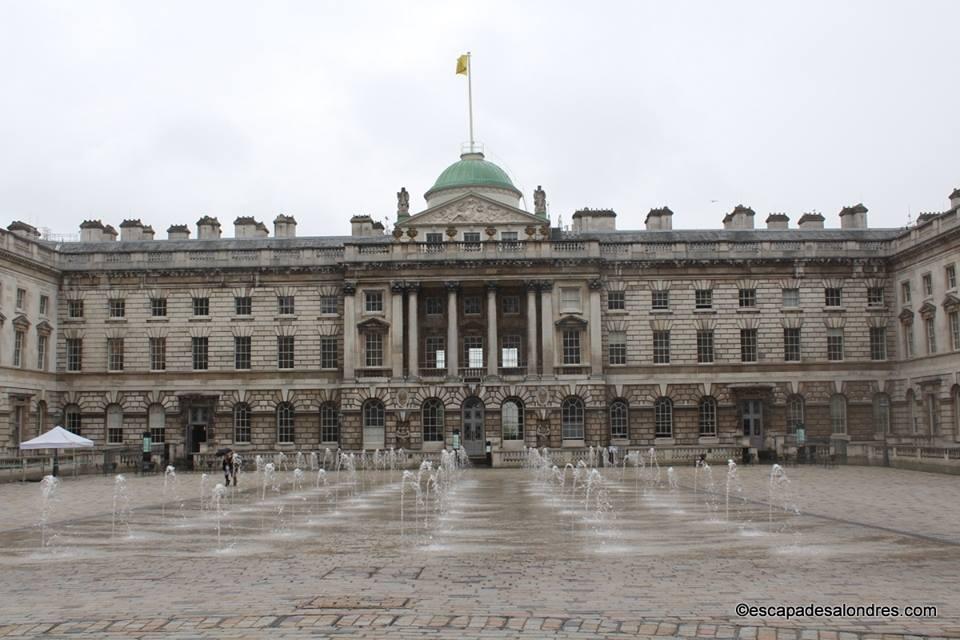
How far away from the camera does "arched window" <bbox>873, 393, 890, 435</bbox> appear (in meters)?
55.3

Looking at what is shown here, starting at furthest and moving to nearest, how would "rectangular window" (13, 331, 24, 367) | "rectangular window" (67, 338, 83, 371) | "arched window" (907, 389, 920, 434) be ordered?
"rectangular window" (67, 338, 83, 371)
"arched window" (907, 389, 920, 434)
"rectangular window" (13, 331, 24, 367)

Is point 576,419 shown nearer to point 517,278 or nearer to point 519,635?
point 517,278

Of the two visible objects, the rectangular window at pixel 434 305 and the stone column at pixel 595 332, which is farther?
the rectangular window at pixel 434 305

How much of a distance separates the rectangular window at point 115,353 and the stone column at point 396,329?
1579cm

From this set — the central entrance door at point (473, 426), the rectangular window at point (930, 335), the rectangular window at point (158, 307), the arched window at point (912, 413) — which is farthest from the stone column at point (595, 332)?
the rectangular window at point (158, 307)

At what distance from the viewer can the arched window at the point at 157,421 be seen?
56.2 m

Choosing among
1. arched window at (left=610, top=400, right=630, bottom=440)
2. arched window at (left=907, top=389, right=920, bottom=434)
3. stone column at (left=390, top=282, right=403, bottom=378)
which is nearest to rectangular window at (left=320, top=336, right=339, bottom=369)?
stone column at (left=390, top=282, right=403, bottom=378)

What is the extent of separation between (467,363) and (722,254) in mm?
15813

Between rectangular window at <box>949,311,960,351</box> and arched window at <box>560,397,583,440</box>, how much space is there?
1899cm

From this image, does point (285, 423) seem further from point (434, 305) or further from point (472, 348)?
point (472, 348)

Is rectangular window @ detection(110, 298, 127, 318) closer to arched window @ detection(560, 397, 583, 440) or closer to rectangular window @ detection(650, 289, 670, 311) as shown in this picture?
arched window @ detection(560, 397, 583, 440)

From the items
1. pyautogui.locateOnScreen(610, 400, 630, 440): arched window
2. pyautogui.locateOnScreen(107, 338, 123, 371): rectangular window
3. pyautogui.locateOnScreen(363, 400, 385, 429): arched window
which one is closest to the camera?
pyautogui.locateOnScreen(363, 400, 385, 429): arched window

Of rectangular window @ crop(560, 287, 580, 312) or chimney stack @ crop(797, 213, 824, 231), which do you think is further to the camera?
chimney stack @ crop(797, 213, 824, 231)

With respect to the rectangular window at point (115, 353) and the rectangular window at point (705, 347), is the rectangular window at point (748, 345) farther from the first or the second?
the rectangular window at point (115, 353)
